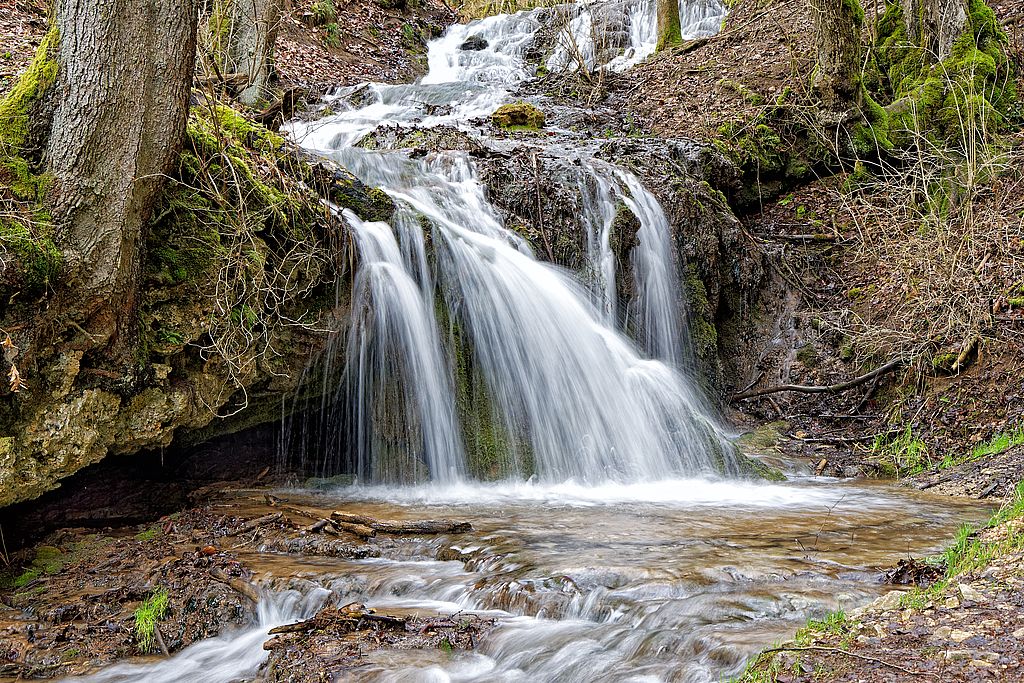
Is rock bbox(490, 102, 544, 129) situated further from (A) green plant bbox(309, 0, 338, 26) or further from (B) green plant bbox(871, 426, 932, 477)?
(A) green plant bbox(309, 0, 338, 26)

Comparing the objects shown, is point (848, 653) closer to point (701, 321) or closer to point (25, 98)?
point (25, 98)

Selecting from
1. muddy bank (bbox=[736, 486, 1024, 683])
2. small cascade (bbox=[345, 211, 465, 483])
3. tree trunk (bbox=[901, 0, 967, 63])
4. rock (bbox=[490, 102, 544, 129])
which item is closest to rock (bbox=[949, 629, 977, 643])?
muddy bank (bbox=[736, 486, 1024, 683])

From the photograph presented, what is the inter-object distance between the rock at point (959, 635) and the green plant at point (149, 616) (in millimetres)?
3571

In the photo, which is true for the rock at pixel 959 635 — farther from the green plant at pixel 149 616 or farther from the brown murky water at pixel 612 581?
the green plant at pixel 149 616

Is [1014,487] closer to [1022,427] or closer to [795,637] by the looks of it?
[1022,427]

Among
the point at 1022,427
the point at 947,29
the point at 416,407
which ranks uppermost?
the point at 947,29

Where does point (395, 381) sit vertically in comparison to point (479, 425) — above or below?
above

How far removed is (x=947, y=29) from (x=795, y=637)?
35.9 ft

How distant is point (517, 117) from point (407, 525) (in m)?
8.59

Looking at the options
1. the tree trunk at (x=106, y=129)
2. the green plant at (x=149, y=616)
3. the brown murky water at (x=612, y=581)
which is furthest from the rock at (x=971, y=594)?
the tree trunk at (x=106, y=129)

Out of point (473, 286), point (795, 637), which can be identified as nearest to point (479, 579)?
point (795, 637)

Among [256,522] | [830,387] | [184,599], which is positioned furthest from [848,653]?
[830,387]

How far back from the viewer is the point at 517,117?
1236 cm

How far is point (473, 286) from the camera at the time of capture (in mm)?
7621
